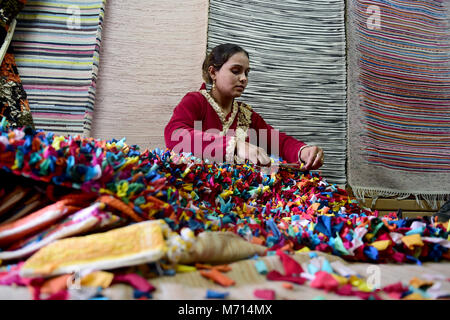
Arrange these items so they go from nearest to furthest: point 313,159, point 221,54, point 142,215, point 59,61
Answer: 1. point 142,215
2. point 313,159
3. point 221,54
4. point 59,61

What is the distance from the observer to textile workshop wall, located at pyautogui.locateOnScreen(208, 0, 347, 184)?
1780 millimetres

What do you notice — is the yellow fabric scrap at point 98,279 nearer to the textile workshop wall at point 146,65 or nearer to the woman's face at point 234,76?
the woman's face at point 234,76

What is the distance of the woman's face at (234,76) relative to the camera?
1.31 meters

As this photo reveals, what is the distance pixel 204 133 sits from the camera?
102cm

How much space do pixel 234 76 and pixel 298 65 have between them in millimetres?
716

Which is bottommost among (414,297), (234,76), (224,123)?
(414,297)

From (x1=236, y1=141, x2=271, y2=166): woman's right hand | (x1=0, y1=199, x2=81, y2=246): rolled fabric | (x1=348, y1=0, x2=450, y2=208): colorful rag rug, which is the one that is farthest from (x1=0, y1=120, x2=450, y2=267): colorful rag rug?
(x1=348, y1=0, x2=450, y2=208): colorful rag rug

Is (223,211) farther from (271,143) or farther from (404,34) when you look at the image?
(404,34)

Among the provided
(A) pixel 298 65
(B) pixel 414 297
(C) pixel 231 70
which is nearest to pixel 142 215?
(B) pixel 414 297

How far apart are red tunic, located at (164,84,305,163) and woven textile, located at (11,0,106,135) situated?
659 millimetres

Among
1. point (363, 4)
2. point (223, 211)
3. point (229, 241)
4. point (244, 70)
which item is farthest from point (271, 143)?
point (363, 4)

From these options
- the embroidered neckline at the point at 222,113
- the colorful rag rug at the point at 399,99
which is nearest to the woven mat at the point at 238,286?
the embroidered neckline at the point at 222,113

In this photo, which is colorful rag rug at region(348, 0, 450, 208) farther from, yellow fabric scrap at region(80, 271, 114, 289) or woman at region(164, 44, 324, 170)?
yellow fabric scrap at region(80, 271, 114, 289)

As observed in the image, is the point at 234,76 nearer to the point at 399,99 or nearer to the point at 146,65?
the point at 146,65
